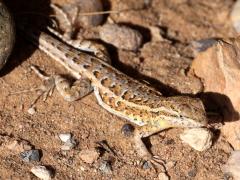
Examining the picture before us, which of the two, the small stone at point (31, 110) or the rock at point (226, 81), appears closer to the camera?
the small stone at point (31, 110)

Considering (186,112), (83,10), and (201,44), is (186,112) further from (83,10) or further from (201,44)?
(83,10)

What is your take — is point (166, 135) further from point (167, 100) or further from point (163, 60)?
point (163, 60)

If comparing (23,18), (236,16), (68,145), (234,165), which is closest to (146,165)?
(68,145)

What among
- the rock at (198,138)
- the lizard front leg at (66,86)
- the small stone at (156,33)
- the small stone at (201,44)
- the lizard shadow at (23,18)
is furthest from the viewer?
the small stone at (156,33)

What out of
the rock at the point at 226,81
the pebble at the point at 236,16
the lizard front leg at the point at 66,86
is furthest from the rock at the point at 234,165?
the pebble at the point at 236,16

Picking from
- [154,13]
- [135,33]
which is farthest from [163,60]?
[154,13]

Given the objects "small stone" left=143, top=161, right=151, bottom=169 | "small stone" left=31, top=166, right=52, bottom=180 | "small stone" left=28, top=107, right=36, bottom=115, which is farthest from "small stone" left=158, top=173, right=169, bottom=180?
"small stone" left=28, top=107, right=36, bottom=115

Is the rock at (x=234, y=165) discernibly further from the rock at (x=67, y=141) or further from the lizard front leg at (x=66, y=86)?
the lizard front leg at (x=66, y=86)
